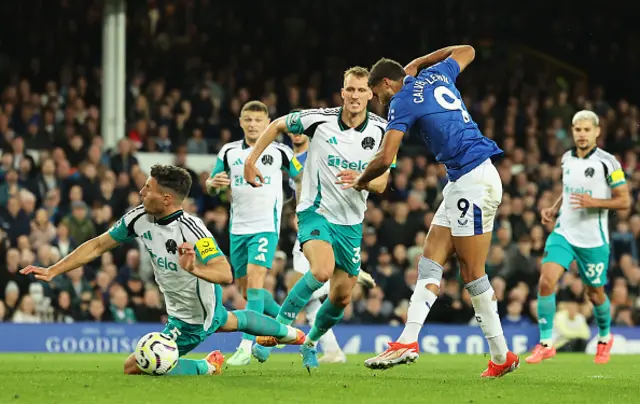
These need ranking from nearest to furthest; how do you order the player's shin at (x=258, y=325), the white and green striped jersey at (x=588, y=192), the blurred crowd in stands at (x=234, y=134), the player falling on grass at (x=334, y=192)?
the player's shin at (x=258, y=325)
the player falling on grass at (x=334, y=192)
the white and green striped jersey at (x=588, y=192)
the blurred crowd in stands at (x=234, y=134)

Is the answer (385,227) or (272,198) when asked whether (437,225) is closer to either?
(272,198)

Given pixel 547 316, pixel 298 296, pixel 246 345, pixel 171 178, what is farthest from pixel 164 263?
pixel 547 316

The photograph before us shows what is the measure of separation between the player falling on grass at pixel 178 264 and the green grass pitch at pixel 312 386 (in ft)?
1.31

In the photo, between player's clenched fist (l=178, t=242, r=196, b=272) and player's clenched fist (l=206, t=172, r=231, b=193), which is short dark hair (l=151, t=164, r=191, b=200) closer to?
player's clenched fist (l=178, t=242, r=196, b=272)

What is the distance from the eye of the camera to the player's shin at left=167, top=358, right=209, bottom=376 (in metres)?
8.84

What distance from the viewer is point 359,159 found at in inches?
405

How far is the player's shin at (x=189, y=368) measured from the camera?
8836 mm

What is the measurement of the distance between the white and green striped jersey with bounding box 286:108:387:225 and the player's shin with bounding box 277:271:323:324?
1.89ft

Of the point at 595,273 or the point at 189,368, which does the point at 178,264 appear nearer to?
the point at 189,368

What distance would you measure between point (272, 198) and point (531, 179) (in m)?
10.0

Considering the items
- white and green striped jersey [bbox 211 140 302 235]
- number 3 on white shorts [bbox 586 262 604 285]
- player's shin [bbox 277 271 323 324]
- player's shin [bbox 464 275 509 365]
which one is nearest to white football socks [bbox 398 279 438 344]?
player's shin [bbox 464 275 509 365]

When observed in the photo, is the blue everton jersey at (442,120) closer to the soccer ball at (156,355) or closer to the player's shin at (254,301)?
the soccer ball at (156,355)

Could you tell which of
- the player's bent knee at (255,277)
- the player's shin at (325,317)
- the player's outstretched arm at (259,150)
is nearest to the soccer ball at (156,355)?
the player's outstretched arm at (259,150)

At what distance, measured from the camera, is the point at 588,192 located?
13.3 metres
